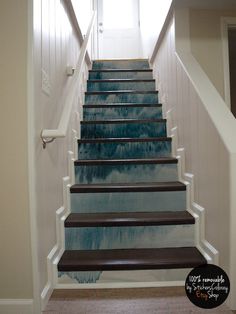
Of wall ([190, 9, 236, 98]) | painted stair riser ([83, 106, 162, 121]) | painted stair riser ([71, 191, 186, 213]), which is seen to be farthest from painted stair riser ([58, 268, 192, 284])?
painted stair riser ([83, 106, 162, 121])

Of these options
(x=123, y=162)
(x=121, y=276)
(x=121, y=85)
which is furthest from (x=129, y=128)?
(x=121, y=276)

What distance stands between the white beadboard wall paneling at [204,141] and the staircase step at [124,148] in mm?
175

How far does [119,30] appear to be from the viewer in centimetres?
562

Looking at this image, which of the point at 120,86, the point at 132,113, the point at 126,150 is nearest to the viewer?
the point at 126,150

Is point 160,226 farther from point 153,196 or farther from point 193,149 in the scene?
point 193,149

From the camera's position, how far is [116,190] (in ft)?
6.79

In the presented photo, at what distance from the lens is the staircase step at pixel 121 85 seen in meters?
3.58

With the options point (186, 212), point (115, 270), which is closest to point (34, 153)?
point (115, 270)

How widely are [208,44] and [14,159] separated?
1.95 meters

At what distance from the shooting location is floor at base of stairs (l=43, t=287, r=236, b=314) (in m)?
1.45

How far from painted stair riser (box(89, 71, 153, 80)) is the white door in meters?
1.77

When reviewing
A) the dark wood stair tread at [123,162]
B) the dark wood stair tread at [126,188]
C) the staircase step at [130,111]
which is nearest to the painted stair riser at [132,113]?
the staircase step at [130,111]

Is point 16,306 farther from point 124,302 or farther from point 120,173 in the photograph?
point 120,173

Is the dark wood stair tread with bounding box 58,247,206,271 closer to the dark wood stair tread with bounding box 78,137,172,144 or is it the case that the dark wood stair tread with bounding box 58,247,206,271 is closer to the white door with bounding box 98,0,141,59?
the dark wood stair tread with bounding box 78,137,172,144
